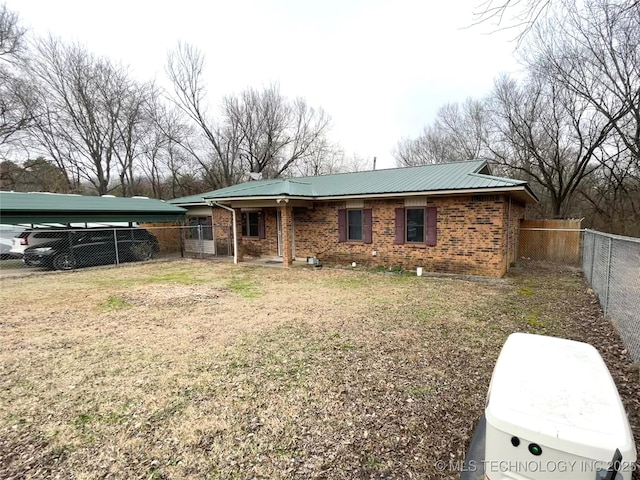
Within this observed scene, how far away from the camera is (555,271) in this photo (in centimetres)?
1068

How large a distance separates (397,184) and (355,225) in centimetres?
206

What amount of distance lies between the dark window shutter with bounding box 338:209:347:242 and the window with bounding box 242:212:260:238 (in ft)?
14.1

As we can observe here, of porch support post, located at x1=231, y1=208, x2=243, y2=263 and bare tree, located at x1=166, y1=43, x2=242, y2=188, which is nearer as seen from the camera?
porch support post, located at x1=231, y1=208, x2=243, y2=263

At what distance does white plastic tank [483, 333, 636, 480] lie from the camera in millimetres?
1488

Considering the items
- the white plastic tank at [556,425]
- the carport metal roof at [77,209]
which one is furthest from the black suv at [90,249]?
the white plastic tank at [556,425]

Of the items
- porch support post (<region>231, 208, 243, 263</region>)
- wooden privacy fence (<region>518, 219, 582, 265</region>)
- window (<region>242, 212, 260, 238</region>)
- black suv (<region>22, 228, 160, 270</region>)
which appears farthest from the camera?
window (<region>242, 212, 260, 238</region>)

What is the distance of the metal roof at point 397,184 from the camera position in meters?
9.40

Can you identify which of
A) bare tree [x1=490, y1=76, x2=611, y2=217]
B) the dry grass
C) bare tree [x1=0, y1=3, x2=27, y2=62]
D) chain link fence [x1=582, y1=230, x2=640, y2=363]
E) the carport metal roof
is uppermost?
bare tree [x1=0, y1=3, x2=27, y2=62]

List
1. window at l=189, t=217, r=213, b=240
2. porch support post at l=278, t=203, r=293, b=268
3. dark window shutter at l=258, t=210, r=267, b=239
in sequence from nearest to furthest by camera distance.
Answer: porch support post at l=278, t=203, r=293, b=268 < dark window shutter at l=258, t=210, r=267, b=239 < window at l=189, t=217, r=213, b=240

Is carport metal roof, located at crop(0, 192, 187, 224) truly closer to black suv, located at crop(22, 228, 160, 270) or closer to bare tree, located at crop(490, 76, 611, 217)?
black suv, located at crop(22, 228, 160, 270)

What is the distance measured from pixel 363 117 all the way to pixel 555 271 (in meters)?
20.4

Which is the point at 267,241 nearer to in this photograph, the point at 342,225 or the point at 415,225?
the point at 342,225

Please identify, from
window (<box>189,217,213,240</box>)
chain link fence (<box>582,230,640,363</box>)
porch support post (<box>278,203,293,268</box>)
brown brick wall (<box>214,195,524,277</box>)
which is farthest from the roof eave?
window (<box>189,217,213,240</box>)

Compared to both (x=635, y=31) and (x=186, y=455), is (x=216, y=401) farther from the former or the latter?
(x=635, y=31)
